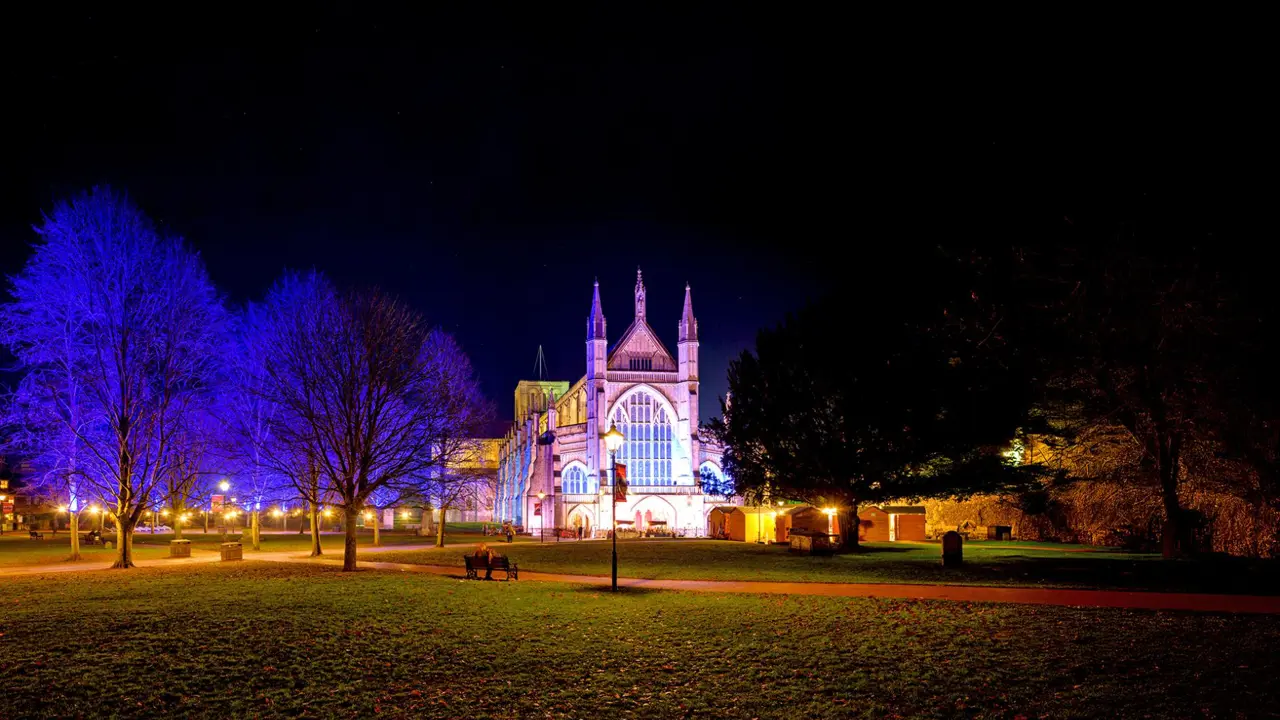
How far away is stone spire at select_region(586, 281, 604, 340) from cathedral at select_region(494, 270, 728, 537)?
0.10m

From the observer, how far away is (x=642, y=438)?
7406cm

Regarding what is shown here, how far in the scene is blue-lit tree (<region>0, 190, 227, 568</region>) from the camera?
86.6 feet

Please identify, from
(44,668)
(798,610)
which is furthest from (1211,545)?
(44,668)

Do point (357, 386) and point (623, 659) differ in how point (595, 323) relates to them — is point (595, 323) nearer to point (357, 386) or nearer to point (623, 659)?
point (357, 386)

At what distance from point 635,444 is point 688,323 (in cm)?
1255

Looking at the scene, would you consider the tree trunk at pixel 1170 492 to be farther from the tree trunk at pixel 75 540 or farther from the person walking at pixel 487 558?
the tree trunk at pixel 75 540

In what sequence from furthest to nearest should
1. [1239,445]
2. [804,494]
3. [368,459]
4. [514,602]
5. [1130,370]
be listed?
1. [804,494]
2. [368,459]
3. [1130,370]
4. [1239,445]
5. [514,602]

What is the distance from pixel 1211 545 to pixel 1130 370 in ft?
36.7

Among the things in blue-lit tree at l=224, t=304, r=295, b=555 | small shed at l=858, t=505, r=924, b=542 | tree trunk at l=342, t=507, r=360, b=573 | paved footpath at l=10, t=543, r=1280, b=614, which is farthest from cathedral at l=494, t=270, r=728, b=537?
paved footpath at l=10, t=543, r=1280, b=614

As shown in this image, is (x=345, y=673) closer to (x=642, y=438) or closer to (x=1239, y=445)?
(x=1239, y=445)

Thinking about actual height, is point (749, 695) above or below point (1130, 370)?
below

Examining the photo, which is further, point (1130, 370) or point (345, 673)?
point (1130, 370)

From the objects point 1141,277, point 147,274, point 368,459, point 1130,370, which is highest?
point 147,274

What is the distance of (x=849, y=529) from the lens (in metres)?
35.1
